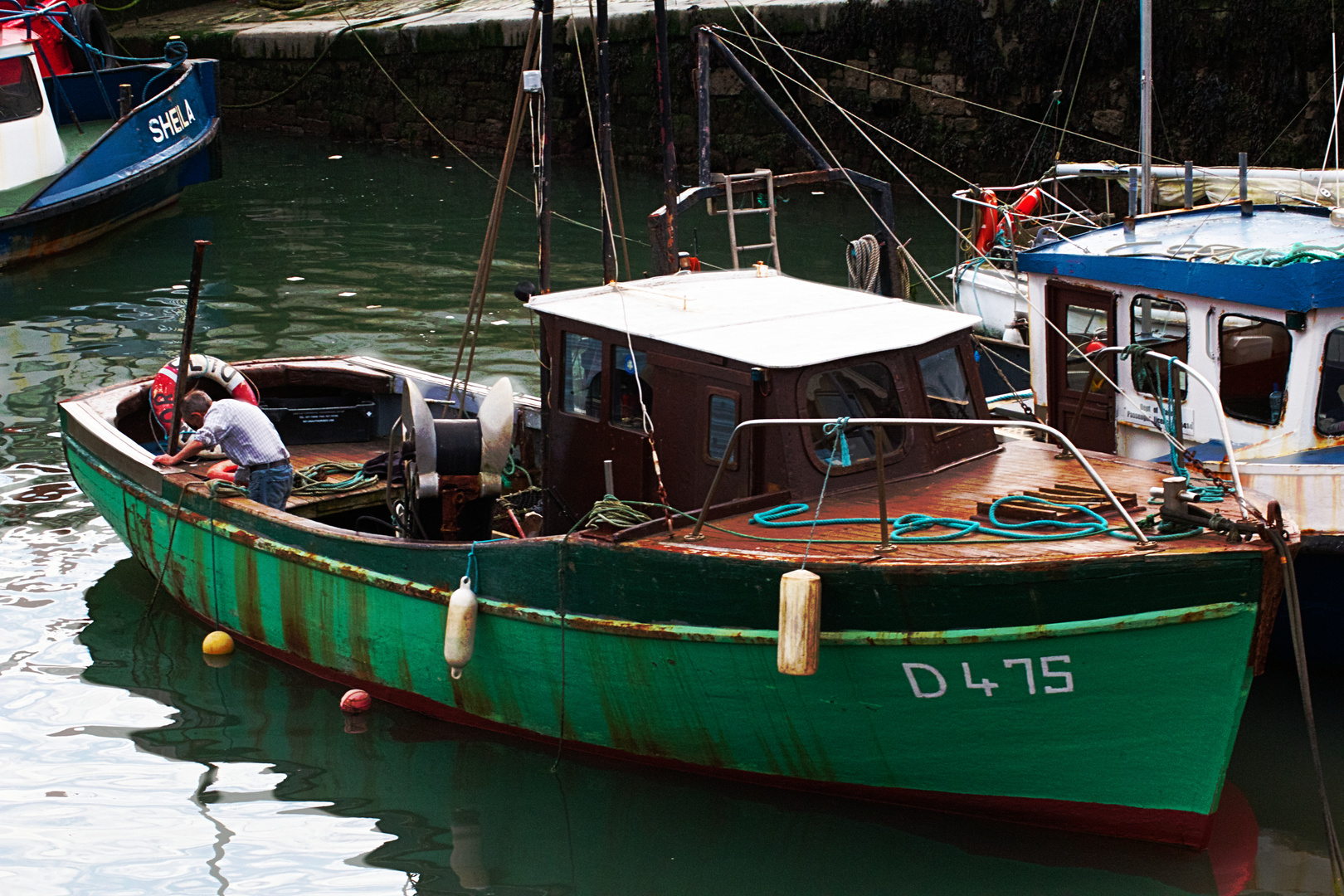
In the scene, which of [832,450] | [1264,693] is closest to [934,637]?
[832,450]

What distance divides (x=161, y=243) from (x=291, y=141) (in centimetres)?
1120

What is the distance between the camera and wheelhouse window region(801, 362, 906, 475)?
21.9 ft

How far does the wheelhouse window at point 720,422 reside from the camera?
6.71 meters

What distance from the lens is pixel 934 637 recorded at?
5.84 metres

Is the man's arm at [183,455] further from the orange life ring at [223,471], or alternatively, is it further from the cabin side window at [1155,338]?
the cabin side window at [1155,338]

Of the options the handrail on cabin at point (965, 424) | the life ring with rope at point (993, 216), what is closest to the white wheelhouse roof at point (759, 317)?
the handrail on cabin at point (965, 424)

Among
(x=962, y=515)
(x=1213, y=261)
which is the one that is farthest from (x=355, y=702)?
(x=1213, y=261)

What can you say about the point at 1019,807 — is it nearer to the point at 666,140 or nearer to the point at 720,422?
the point at 720,422

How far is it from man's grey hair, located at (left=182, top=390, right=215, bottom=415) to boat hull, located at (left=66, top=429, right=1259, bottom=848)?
5.84 ft

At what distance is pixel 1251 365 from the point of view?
28.1 ft

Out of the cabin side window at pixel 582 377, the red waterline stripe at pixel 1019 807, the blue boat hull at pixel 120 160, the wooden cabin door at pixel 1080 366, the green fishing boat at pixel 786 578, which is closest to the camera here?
the green fishing boat at pixel 786 578

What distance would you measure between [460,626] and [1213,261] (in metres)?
5.05

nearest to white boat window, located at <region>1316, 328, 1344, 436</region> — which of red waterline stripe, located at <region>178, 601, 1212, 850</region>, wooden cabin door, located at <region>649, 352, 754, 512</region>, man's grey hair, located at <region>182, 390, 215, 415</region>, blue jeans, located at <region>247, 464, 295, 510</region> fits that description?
red waterline stripe, located at <region>178, 601, 1212, 850</region>

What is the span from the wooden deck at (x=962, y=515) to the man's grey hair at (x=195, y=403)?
3711 mm
